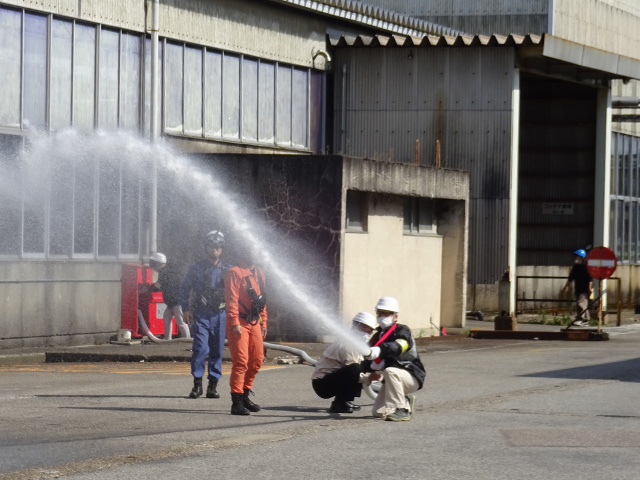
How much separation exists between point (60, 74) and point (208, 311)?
956cm

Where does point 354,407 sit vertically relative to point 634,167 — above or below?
below

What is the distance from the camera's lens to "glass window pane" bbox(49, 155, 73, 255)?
910 inches

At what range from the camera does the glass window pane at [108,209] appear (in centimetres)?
2430

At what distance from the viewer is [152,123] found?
1015 inches

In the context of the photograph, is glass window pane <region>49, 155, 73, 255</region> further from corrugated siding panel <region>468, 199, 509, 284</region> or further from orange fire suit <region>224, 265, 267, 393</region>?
corrugated siding panel <region>468, 199, 509, 284</region>

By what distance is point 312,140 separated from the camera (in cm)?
3177

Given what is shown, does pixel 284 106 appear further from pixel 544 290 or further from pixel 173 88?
pixel 544 290

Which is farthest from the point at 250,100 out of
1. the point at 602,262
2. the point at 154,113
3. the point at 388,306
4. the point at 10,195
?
the point at 388,306

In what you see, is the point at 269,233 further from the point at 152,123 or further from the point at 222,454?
the point at 222,454

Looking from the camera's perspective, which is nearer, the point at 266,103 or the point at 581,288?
the point at 266,103

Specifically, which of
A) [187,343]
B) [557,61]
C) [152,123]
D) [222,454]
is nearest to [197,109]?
[152,123]

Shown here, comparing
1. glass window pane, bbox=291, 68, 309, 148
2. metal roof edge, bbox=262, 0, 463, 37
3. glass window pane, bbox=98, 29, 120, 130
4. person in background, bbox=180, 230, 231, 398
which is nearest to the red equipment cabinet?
glass window pane, bbox=98, 29, 120, 130

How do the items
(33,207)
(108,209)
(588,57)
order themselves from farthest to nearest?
(588,57)
(108,209)
(33,207)

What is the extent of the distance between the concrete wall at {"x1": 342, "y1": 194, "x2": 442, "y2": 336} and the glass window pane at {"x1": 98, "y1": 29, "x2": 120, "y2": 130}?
16.1 ft
